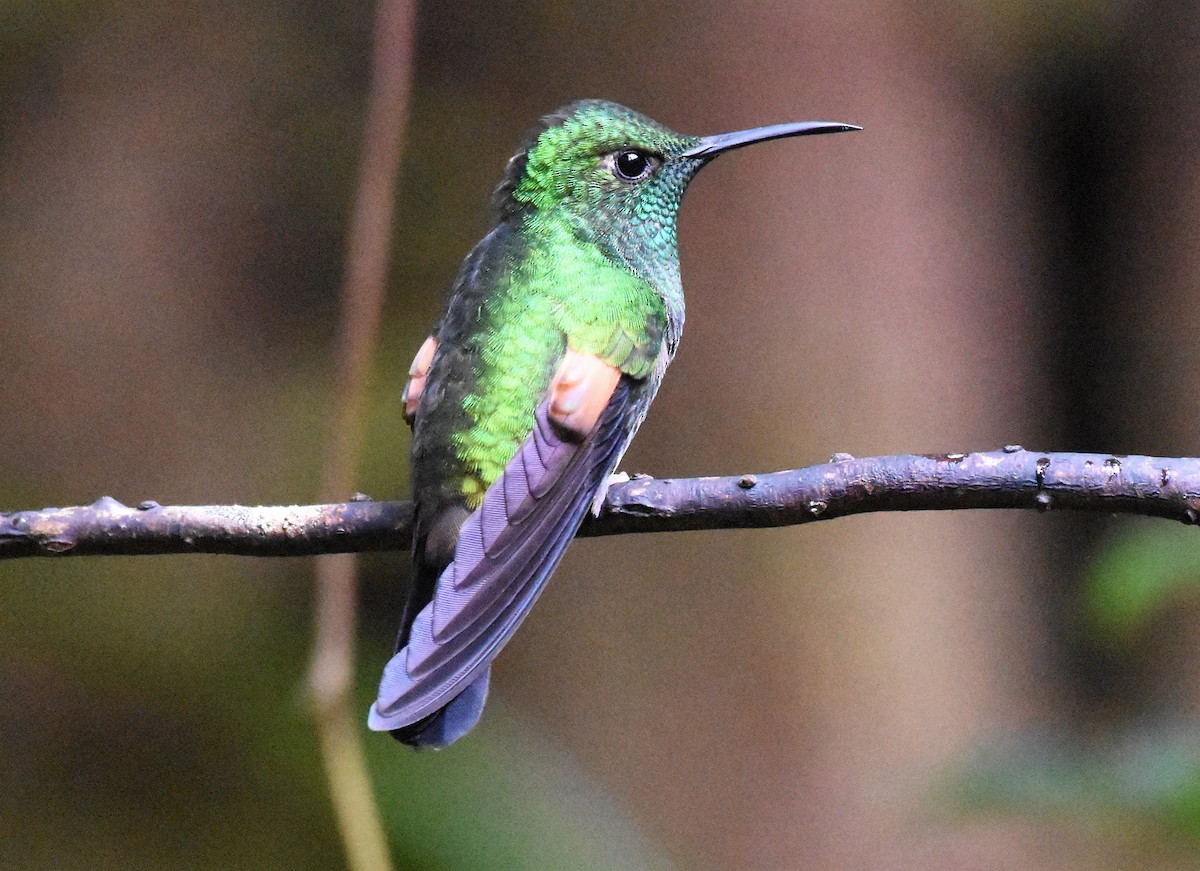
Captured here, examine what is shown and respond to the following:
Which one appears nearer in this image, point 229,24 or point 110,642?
point 110,642

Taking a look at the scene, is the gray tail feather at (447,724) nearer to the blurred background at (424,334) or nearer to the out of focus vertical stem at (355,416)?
the out of focus vertical stem at (355,416)

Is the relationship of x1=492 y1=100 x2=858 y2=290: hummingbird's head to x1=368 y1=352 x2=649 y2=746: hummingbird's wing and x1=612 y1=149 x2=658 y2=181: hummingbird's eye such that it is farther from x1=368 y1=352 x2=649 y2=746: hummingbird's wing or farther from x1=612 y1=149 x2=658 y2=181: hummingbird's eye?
x1=368 y1=352 x2=649 y2=746: hummingbird's wing

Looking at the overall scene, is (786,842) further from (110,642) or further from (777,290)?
(110,642)

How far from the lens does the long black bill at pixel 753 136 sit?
2762 millimetres

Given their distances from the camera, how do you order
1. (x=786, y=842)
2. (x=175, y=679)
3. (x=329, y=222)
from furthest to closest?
(x=329, y=222) → (x=786, y=842) → (x=175, y=679)

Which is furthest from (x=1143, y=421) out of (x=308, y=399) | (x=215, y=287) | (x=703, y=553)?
(x=215, y=287)

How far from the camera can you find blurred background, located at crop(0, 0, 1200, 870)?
3.98 meters

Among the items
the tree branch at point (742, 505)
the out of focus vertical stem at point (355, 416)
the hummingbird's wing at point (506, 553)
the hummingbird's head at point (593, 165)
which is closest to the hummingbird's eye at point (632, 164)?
the hummingbird's head at point (593, 165)

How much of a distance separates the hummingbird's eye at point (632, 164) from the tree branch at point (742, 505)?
979 millimetres

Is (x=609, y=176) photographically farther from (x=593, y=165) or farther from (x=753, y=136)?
(x=753, y=136)

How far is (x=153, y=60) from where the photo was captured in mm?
4422

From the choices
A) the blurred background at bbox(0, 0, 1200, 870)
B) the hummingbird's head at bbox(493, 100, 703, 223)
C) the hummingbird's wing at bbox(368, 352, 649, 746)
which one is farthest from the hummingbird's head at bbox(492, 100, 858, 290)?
the blurred background at bbox(0, 0, 1200, 870)

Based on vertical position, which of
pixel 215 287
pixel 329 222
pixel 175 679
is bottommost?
pixel 175 679

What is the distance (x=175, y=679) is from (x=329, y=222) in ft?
5.80
